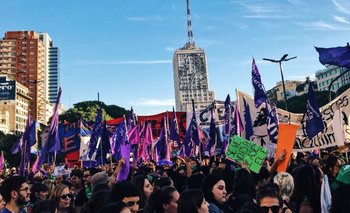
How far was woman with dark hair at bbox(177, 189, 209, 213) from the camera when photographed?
12.0ft

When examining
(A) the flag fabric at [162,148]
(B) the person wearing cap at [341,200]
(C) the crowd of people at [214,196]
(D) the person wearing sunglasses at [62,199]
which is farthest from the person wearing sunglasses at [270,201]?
(A) the flag fabric at [162,148]

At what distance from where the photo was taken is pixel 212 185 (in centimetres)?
478

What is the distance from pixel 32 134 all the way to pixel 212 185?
12.9 m

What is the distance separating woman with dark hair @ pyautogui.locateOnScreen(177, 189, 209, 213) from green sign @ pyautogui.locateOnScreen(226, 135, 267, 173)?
3.80 meters

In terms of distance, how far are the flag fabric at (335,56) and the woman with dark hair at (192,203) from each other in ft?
22.6

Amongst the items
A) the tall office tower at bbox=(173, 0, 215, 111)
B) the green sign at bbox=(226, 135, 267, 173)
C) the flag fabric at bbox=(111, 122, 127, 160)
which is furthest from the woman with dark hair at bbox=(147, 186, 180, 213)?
the tall office tower at bbox=(173, 0, 215, 111)

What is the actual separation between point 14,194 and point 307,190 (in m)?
3.53

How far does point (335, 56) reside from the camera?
30.7ft

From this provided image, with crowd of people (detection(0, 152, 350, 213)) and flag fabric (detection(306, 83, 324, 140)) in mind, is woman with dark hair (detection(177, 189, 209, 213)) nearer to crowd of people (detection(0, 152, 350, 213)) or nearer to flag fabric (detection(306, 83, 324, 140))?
crowd of people (detection(0, 152, 350, 213))

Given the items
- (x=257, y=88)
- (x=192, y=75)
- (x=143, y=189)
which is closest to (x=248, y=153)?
(x=143, y=189)

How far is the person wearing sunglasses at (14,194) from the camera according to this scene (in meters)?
4.71

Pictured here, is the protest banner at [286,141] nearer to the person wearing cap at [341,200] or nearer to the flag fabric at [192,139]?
the person wearing cap at [341,200]

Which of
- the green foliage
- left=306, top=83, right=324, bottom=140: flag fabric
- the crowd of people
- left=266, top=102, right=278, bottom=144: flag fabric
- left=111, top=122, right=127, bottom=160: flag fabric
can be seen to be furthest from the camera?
the green foliage

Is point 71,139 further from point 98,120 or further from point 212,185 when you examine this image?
point 212,185
